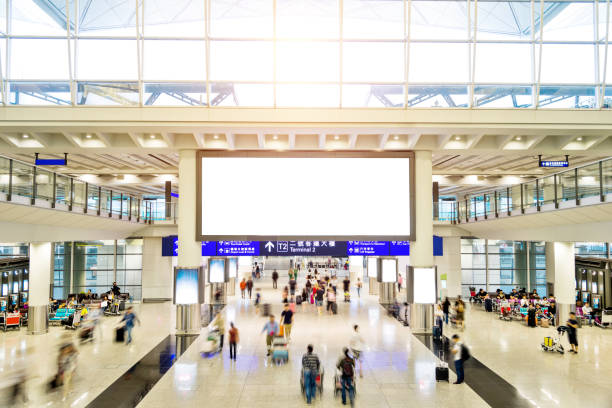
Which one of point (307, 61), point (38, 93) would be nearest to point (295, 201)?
point (307, 61)

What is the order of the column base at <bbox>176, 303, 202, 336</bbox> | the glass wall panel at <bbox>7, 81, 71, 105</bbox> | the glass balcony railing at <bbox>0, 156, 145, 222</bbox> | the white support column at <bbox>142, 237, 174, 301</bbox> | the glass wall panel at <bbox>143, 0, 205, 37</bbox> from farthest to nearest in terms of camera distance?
the white support column at <bbox>142, 237, 174, 301</bbox>, the column base at <bbox>176, 303, 202, 336</bbox>, the glass wall panel at <bbox>143, 0, 205, 37</bbox>, the glass wall panel at <bbox>7, 81, 71, 105</bbox>, the glass balcony railing at <bbox>0, 156, 145, 222</bbox>

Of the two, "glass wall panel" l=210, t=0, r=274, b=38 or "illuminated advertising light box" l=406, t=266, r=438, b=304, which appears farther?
"illuminated advertising light box" l=406, t=266, r=438, b=304

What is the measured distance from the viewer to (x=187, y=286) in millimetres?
15531

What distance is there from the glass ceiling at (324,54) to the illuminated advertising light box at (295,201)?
2678 millimetres

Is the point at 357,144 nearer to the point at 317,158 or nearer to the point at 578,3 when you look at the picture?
the point at 317,158

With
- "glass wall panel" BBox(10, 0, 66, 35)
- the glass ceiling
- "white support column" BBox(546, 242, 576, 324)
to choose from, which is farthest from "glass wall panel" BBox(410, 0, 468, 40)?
"glass wall panel" BBox(10, 0, 66, 35)

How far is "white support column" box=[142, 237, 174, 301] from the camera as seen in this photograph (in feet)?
85.4

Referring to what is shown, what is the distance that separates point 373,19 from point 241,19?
4.63 metres

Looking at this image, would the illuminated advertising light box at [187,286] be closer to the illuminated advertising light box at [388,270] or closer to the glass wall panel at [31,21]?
the glass wall panel at [31,21]

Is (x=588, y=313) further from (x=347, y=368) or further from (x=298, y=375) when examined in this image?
(x=347, y=368)

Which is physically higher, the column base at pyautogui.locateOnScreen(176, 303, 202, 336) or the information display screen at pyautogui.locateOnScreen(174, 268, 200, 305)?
the information display screen at pyautogui.locateOnScreen(174, 268, 200, 305)

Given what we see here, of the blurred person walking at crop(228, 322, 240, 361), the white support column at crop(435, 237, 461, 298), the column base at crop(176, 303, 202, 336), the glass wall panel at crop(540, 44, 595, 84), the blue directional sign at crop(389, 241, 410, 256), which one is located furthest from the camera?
the white support column at crop(435, 237, 461, 298)

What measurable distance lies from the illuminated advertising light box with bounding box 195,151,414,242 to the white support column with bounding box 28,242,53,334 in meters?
7.16

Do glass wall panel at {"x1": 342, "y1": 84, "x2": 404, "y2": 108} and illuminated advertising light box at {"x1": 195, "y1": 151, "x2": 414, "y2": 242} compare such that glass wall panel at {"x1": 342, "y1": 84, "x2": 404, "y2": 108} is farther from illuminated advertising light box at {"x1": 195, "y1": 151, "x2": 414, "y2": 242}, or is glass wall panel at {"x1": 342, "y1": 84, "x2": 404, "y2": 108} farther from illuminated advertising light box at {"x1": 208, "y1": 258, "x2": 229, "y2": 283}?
illuminated advertising light box at {"x1": 208, "y1": 258, "x2": 229, "y2": 283}
